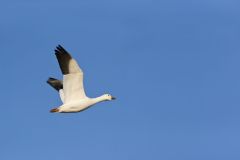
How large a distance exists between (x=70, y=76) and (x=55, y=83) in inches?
215

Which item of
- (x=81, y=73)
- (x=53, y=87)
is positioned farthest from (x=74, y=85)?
(x=53, y=87)

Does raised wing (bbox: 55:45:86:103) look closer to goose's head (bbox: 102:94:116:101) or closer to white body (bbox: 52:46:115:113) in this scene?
white body (bbox: 52:46:115:113)

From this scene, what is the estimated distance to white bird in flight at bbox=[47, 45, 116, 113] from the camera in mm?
44250

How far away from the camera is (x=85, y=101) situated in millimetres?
44688

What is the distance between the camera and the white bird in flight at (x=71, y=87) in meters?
44.2

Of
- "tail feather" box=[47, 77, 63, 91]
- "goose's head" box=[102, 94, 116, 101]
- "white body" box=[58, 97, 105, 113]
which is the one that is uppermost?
"tail feather" box=[47, 77, 63, 91]

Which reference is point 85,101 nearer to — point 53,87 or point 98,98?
point 98,98

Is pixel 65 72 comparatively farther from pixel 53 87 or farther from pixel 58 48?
pixel 53 87

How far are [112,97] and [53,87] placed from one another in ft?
15.5

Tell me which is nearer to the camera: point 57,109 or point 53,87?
point 57,109

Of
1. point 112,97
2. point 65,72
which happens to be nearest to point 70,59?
point 65,72

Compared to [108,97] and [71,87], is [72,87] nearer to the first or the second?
[71,87]

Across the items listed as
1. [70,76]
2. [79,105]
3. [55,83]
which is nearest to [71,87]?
[70,76]

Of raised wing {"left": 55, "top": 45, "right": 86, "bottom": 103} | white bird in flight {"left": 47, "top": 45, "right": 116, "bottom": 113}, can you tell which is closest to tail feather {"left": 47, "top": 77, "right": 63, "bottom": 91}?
white bird in flight {"left": 47, "top": 45, "right": 116, "bottom": 113}
